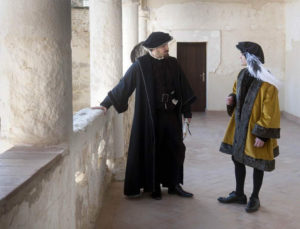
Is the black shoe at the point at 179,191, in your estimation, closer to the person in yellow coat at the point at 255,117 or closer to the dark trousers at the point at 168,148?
the dark trousers at the point at 168,148

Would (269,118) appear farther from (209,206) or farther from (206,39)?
(206,39)

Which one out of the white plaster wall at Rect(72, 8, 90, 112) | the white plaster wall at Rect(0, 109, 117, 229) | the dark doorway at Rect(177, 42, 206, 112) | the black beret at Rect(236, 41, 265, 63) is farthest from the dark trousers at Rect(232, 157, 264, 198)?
the dark doorway at Rect(177, 42, 206, 112)

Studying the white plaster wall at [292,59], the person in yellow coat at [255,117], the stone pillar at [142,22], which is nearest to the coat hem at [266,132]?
the person in yellow coat at [255,117]

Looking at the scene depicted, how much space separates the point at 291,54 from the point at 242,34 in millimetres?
1545

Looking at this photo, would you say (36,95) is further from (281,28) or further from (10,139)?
(281,28)

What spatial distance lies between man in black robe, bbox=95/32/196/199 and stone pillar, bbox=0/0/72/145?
6.41 ft

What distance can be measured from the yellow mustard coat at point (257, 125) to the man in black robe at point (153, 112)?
62cm

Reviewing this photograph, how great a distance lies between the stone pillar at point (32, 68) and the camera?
7.03 ft

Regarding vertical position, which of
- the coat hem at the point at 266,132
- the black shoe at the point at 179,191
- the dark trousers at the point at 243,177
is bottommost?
the black shoe at the point at 179,191

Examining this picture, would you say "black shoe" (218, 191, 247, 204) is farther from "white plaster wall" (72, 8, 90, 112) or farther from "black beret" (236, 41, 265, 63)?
"white plaster wall" (72, 8, 90, 112)

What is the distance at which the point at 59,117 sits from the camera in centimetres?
231

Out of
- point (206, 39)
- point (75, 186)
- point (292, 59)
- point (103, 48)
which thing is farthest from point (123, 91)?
point (206, 39)

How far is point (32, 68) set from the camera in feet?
7.16

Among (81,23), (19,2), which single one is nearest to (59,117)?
(19,2)
